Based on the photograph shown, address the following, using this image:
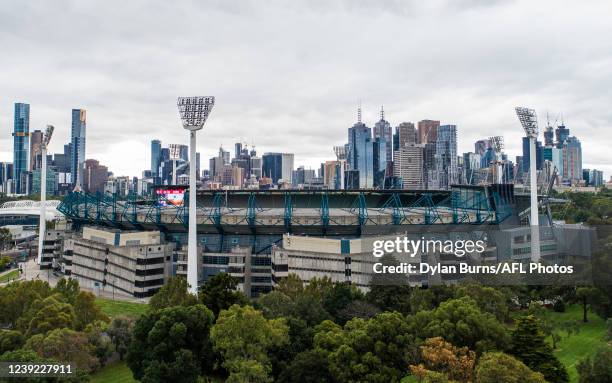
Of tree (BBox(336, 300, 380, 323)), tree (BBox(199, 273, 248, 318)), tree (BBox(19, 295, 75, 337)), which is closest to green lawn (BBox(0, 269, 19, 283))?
tree (BBox(19, 295, 75, 337))

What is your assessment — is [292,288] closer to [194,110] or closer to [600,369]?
[194,110]

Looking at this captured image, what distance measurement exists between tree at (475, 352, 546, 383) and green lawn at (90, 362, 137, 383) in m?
25.8

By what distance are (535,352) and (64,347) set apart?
3009 centimetres

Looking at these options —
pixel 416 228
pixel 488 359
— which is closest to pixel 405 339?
pixel 488 359

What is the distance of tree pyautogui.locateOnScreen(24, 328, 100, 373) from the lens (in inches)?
1232

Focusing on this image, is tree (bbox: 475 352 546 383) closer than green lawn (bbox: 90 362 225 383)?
Yes

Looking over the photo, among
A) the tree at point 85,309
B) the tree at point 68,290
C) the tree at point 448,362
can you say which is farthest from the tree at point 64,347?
the tree at point 448,362

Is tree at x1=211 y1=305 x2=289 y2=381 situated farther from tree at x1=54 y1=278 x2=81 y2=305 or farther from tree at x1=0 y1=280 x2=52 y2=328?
tree at x1=54 y1=278 x2=81 y2=305

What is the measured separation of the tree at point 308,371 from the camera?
30484mm

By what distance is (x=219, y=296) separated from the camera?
39188 mm

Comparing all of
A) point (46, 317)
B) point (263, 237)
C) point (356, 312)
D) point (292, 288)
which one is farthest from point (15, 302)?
point (263, 237)

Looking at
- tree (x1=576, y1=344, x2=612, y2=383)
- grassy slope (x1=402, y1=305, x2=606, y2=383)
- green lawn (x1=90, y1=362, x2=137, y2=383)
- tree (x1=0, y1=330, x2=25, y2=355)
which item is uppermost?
tree (x1=576, y1=344, x2=612, y2=383)

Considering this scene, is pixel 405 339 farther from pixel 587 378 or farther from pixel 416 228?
pixel 416 228

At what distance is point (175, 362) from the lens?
3005 cm
